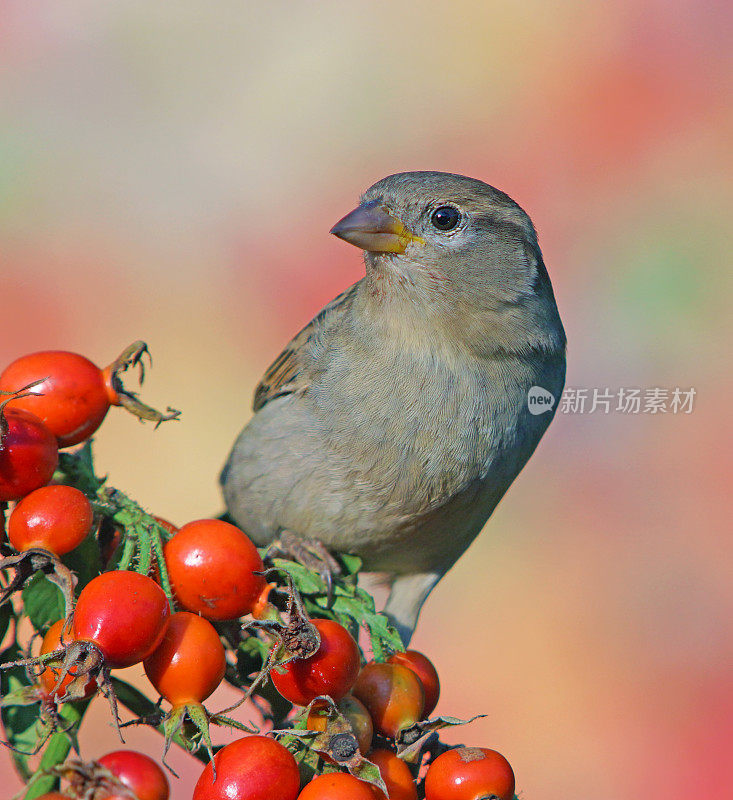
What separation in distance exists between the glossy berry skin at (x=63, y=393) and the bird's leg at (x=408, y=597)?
120 centimetres

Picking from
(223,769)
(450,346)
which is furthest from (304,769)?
(450,346)

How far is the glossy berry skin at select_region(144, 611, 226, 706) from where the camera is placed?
121 cm

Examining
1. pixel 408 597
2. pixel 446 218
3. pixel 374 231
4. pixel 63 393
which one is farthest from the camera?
pixel 408 597

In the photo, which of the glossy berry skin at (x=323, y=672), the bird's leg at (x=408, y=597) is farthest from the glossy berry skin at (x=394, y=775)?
the bird's leg at (x=408, y=597)

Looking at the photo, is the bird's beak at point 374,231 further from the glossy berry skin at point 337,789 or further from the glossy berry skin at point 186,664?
the glossy berry skin at point 337,789

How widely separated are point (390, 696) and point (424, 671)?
0.15 metres

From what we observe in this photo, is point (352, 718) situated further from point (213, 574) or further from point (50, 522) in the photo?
point (50, 522)

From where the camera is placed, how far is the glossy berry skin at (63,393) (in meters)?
1.49

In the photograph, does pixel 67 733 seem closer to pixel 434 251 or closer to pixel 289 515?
pixel 289 515

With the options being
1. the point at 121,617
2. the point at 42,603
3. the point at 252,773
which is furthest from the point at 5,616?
the point at 252,773

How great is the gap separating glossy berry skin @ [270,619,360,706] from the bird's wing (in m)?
1.18

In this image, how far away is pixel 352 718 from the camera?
1.33 m

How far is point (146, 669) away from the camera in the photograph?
1247 mm

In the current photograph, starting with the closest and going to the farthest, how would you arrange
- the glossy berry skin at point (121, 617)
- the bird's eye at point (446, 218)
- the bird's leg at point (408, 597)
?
the glossy berry skin at point (121, 617) < the bird's eye at point (446, 218) < the bird's leg at point (408, 597)
